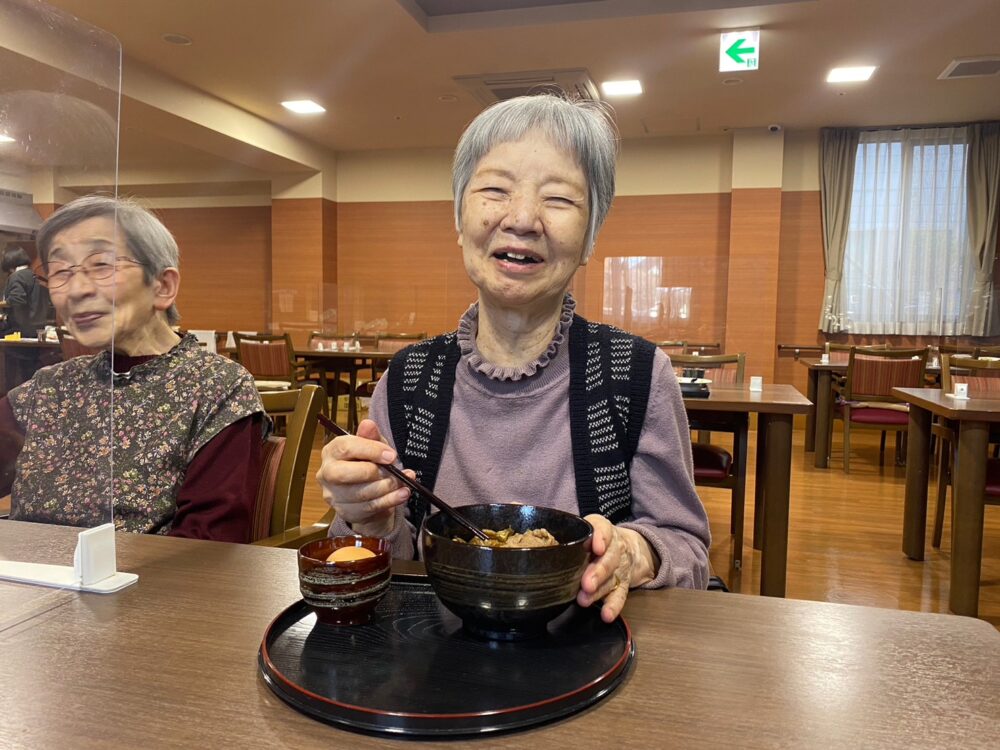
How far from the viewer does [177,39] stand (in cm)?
507

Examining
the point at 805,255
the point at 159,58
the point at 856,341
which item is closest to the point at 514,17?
the point at 159,58

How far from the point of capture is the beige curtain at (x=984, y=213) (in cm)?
686

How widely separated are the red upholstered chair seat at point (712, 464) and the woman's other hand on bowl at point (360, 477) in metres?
2.39

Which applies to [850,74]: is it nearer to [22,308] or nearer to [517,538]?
[517,538]

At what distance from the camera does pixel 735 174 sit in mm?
7395

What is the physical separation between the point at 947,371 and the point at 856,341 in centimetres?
416

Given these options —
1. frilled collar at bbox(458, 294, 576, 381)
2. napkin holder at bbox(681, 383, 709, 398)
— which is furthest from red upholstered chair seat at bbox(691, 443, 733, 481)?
frilled collar at bbox(458, 294, 576, 381)

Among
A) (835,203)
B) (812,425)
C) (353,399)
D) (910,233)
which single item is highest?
(835,203)

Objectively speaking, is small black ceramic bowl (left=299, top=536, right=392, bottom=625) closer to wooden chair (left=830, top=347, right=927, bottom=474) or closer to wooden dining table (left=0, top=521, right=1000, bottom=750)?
wooden dining table (left=0, top=521, right=1000, bottom=750)

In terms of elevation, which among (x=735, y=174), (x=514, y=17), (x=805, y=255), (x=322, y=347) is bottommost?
(x=322, y=347)

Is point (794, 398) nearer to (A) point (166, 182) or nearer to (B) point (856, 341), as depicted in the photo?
(B) point (856, 341)

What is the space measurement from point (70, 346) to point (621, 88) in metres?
5.97

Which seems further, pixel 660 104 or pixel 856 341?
pixel 856 341

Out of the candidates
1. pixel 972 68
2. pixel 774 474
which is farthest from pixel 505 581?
pixel 972 68
